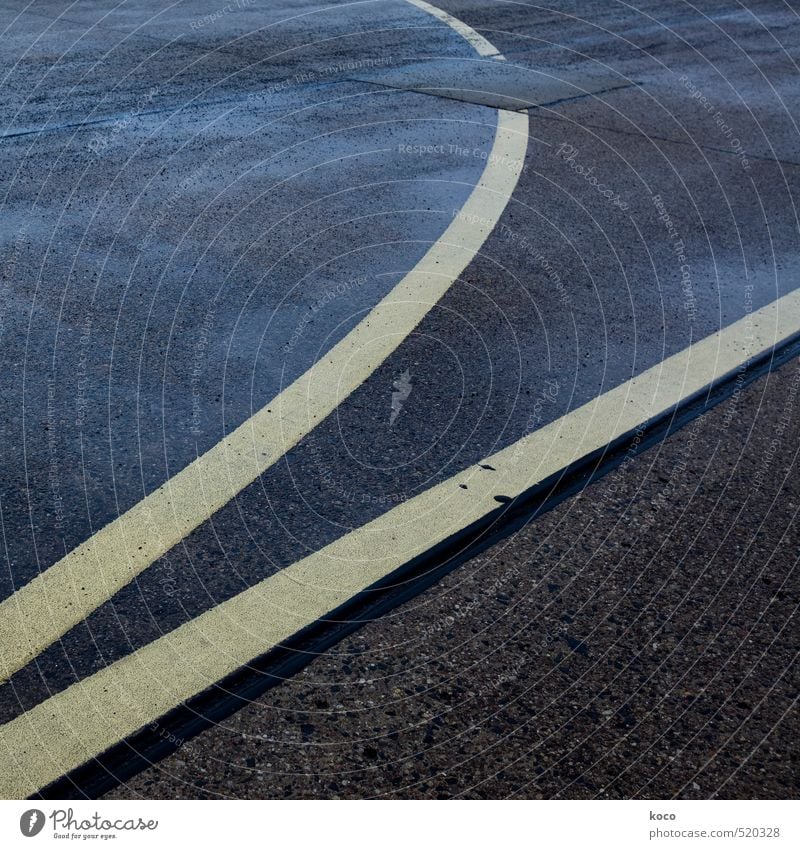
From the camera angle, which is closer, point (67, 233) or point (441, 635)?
point (441, 635)

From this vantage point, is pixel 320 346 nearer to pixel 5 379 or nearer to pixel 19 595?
pixel 5 379

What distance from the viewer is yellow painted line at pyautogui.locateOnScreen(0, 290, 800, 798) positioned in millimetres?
2569

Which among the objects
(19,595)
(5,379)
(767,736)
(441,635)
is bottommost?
(767,736)

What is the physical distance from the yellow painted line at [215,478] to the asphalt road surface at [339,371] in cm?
1

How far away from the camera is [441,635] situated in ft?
9.68

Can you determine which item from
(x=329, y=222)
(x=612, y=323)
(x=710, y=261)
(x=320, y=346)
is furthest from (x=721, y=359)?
(x=329, y=222)

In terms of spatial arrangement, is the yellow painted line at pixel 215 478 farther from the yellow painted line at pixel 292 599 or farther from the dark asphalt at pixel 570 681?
the dark asphalt at pixel 570 681

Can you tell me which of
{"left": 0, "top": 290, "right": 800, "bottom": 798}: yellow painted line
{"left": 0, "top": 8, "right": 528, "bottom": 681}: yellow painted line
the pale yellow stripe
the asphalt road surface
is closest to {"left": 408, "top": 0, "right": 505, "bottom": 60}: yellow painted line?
the asphalt road surface

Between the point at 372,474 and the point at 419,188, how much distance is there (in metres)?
3.16

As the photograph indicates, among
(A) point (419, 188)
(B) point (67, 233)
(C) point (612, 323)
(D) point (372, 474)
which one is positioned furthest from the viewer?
(A) point (419, 188)

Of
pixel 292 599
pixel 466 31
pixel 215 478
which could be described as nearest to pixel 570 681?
pixel 292 599

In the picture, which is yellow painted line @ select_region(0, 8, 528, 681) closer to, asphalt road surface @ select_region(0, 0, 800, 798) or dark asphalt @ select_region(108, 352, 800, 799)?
asphalt road surface @ select_region(0, 0, 800, 798)

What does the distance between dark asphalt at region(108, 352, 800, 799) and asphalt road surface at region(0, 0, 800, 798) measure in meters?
0.02

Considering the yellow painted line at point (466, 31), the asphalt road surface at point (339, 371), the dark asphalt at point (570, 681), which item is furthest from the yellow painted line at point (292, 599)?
the yellow painted line at point (466, 31)
